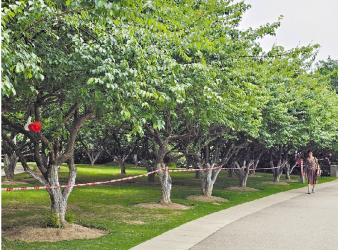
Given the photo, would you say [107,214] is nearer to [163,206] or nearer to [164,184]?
[163,206]

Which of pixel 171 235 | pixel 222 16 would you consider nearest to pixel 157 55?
pixel 171 235

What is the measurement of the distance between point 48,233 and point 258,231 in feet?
14.8

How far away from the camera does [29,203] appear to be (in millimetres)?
14969

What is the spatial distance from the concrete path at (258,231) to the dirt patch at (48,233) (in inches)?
61.0

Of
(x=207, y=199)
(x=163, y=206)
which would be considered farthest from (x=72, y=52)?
(x=207, y=199)

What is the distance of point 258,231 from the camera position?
32.0 ft

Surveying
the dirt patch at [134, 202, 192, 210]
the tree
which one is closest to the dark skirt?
the dirt patch at [134, 202, 192, 210]

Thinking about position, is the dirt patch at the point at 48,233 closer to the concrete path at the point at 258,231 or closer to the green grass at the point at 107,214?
the green grass at the point at 107,214

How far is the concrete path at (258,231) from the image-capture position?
8.16 meters

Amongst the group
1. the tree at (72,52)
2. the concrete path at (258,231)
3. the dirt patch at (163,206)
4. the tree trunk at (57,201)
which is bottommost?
the concrete path at (258,231)

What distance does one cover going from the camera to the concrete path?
26.8 ft

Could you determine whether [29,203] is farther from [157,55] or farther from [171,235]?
[157,55]

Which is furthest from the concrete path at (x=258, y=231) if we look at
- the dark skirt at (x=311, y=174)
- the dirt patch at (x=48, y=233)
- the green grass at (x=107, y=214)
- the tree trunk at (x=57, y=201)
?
the dark skirt at (x=311, y=174)

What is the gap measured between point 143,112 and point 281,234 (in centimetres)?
399
